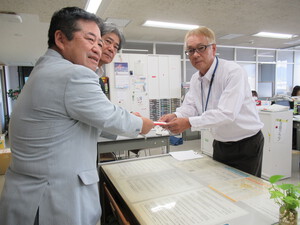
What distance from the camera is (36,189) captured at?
33.6 inches

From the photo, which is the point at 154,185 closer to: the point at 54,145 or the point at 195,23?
the point at 54,145

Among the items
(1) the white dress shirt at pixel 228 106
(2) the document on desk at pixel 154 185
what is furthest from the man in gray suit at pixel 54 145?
(1) the white dress shirt at pixel 228 106

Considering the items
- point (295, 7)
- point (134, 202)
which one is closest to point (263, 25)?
point (295, 7)

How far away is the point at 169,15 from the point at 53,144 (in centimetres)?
402

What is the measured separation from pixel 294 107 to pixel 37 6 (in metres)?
4.93

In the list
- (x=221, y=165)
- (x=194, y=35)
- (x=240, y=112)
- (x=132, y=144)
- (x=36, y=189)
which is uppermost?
(x=194, y=35)

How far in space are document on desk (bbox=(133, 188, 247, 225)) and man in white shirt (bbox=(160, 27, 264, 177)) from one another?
0.56 m

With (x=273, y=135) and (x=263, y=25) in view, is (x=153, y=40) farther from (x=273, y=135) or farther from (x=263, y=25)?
(x=273, y=135)

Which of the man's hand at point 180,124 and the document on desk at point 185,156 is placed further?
the document on desk at point 185,156

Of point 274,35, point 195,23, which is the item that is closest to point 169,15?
point 195,23

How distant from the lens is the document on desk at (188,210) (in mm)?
871

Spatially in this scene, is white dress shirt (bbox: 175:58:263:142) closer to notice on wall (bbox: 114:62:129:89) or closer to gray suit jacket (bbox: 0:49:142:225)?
gray suit jacket (bbox: 0:49:142:225)

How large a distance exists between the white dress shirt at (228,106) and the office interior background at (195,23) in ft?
8.31

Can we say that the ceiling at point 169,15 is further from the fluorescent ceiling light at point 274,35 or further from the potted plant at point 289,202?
the potted plant at point 289,202
